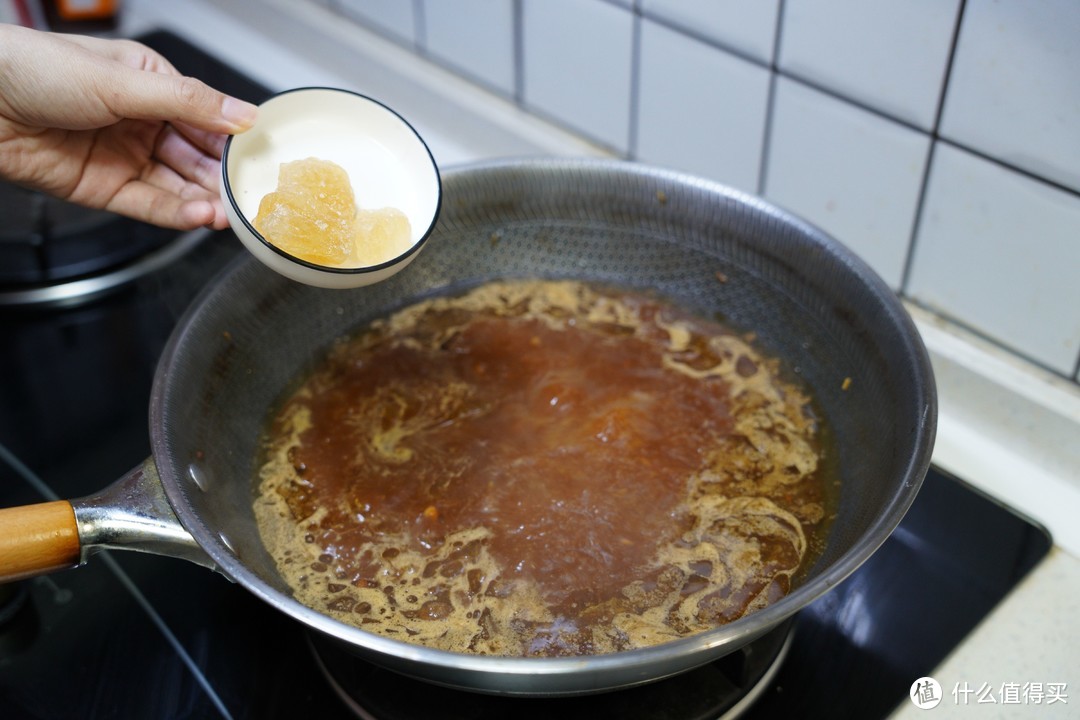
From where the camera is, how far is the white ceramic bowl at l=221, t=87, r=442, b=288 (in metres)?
0.83

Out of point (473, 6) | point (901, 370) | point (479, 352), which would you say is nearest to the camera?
point (901, 370)

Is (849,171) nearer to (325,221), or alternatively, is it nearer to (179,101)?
(325,221)

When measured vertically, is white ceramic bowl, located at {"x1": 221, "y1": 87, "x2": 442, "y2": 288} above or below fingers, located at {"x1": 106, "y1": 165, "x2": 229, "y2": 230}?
above

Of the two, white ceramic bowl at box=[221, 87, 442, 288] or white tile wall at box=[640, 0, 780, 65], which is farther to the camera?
white tile wall at box=[640, 0, 780, 65]

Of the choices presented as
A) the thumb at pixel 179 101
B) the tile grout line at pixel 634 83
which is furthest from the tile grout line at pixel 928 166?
the thumb at pixel 179 101

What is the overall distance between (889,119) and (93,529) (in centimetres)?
76

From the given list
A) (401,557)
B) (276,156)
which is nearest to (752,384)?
(401,557)

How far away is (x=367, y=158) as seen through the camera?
34.7 inches

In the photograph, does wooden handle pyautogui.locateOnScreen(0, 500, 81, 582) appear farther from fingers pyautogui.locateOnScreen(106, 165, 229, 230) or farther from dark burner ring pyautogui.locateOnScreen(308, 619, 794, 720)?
fingers pyautogui.locateOnScreen(106, 165, 229, 230)

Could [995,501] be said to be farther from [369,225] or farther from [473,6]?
[473,6]

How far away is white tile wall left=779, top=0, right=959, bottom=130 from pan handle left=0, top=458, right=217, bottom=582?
70cm

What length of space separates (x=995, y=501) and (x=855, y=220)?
1.00ft

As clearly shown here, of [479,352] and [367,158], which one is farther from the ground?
[367,158]

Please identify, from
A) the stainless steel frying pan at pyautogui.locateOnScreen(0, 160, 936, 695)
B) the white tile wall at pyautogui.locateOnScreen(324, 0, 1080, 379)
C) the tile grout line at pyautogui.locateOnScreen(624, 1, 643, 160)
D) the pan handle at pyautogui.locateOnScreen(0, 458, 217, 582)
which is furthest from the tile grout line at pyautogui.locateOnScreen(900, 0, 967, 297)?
the pan handle at pyautogui.locateOnScreen(0, 458, 217, 582)
